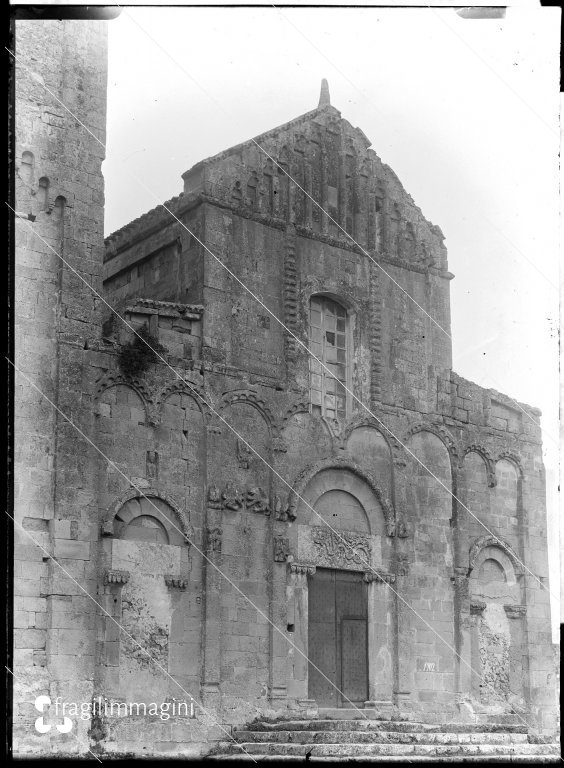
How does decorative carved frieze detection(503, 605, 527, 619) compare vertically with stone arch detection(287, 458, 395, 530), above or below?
below

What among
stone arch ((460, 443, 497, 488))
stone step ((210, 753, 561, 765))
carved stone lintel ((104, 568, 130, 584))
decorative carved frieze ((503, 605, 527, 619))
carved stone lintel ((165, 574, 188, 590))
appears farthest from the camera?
stone arch ((460, 443, 497, 488))

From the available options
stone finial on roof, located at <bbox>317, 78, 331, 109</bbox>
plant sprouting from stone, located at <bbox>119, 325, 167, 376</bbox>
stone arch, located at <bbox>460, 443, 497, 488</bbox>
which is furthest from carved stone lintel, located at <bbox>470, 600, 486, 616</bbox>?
stone finial on roof, located at <bbox>317, 78, 331, 109</bbox>

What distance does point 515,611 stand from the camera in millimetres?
24516

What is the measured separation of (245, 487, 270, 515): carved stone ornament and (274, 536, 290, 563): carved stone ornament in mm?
478

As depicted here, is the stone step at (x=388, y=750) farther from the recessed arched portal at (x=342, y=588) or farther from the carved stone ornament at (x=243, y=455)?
the carved stone ornament at (x=243, y=455)

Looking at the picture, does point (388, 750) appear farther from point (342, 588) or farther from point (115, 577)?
point (115, 577)

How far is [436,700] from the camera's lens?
23.1 meters

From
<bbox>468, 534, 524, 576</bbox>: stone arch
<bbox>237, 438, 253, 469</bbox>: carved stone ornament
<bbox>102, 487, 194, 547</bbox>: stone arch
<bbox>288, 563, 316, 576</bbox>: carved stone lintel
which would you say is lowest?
<bbox>288, 563, 316, 576</bbox>: carved stone lintel

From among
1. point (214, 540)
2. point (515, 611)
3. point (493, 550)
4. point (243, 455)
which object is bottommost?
point (515, 611)

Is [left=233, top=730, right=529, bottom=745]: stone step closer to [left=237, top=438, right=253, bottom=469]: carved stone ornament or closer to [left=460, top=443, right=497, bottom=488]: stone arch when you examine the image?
[left=237, top=438, right=253, bottom=469]: carved stone ornament

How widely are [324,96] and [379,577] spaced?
8.57 metres

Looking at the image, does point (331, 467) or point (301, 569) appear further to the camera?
point (331, 467)

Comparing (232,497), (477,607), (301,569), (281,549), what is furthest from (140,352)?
(477,607)

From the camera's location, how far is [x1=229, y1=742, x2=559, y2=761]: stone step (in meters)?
19.2
